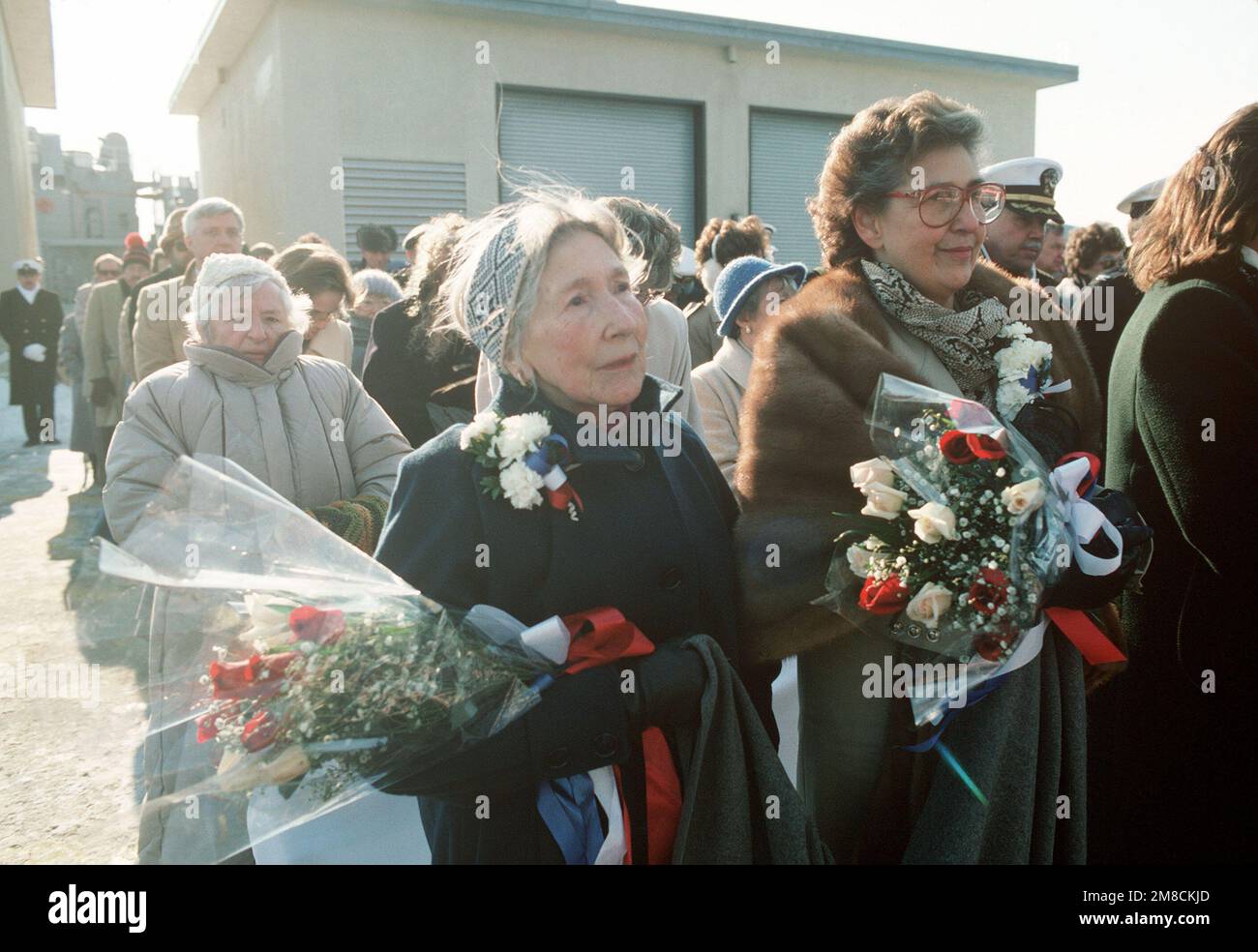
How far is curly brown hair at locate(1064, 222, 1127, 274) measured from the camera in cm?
706

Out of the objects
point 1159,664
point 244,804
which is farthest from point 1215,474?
point 244,804

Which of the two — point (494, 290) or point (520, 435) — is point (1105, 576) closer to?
point (520, 435)

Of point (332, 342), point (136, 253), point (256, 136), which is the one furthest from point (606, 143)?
point (332, 342)

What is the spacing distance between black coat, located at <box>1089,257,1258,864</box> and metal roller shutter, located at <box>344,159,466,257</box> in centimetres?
1137

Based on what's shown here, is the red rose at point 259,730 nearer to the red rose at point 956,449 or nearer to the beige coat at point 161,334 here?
the red rose at point 956,449

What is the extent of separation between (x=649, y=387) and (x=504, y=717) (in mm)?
774

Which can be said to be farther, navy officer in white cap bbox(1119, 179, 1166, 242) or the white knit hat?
navy officer in white cap bbox(1119, 179, 1166, 242)

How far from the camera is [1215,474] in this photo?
242cm

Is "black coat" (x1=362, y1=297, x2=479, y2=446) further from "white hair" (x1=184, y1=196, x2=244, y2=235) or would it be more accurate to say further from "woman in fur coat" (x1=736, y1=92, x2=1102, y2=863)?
"woman in fur coat" (x1=736, y1=92, x2=1102, y2=863)

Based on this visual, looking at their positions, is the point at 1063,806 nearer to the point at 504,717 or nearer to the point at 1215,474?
the point at 1215,474

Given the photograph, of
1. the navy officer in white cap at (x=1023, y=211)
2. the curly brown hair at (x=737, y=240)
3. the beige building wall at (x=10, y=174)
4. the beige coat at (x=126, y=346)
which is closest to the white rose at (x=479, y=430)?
the navy officer in white cap at (x=1023, y=211)

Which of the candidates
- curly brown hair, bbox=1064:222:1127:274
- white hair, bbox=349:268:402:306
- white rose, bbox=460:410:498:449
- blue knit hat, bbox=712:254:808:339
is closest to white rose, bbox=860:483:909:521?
white rose, bbox=460:410:498:449

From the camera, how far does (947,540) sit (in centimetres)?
199

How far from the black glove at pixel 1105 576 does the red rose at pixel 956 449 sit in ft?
1.10
